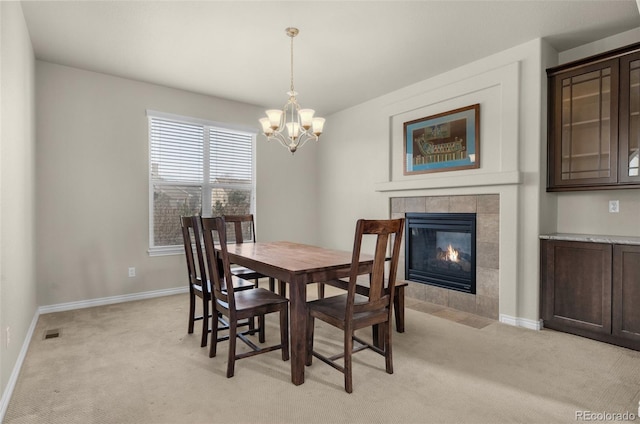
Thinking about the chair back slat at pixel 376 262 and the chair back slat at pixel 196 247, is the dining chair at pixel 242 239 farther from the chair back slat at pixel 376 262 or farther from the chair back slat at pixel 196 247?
the chair back slat at pixel 376 262

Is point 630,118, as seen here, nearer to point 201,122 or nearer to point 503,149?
point 503,149

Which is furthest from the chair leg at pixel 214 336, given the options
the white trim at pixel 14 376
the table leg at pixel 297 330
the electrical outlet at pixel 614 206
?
the electrical outlet at pixel 614 206

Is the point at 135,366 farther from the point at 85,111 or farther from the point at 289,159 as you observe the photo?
the point at 289,159

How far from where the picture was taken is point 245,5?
2.68 m

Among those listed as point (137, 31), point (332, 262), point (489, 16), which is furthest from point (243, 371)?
point (489, 16)

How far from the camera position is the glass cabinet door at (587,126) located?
2.93 m

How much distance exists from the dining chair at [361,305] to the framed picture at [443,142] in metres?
2.01

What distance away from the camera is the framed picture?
3736 millimetres

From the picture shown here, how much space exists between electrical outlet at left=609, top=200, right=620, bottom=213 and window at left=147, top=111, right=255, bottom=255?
4172 millimetres

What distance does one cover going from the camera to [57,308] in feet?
12.3

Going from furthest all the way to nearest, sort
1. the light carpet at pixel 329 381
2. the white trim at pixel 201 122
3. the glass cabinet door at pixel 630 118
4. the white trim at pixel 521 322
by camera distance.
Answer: the white trim at pixel 201 122, the white trim at pixel 521 322, the glass cabinet door at pixel 630 118, the light carpet at pixel 329 381

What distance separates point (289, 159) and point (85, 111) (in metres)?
2.74

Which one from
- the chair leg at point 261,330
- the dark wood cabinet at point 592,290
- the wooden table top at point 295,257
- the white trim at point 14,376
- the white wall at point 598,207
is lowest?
the white trim at point 14,376

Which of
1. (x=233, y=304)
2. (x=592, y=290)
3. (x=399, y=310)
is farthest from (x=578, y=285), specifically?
→ (x=233, y=304)
